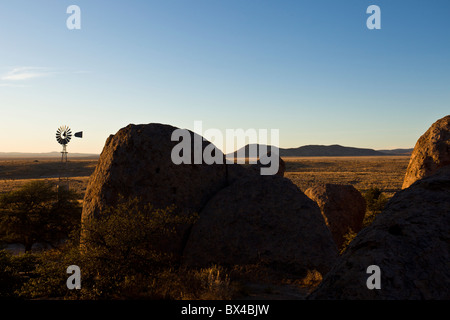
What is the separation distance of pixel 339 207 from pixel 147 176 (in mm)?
10667

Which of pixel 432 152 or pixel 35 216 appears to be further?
pixel 35 216

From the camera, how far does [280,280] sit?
9.12 metres

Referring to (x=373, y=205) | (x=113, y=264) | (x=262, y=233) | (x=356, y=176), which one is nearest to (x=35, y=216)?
(x=113, y=264)

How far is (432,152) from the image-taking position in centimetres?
1100

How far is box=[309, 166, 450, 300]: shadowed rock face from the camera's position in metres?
3.39

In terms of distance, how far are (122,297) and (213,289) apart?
2318 millimetres

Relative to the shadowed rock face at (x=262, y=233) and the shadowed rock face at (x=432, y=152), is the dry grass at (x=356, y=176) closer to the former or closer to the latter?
the shadowed rock face at (x=432, y=152)

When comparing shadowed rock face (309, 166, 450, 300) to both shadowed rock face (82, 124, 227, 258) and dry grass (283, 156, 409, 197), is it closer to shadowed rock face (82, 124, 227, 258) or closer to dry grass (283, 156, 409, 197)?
shadowed rock face (82, 124, 227, 258)

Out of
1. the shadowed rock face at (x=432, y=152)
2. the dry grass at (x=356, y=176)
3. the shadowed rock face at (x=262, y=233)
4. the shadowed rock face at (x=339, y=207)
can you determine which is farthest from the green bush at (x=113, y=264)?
the dry grass at (x=356, y=176)

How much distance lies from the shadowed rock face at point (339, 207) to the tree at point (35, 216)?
14026 millimetres

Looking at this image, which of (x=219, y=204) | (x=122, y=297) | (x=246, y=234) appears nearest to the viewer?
(x=122, y=297)

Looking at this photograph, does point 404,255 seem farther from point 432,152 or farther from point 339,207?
point 339,207

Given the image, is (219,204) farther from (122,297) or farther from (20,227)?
(20,227)

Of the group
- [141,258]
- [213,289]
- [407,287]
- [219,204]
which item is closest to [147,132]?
[219,204]
